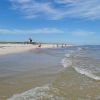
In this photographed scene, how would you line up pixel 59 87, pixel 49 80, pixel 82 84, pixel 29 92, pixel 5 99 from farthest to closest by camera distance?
pixel 49 80
pixel 82 84
pixel 59 87
pixel 29 92
pixel 5 99

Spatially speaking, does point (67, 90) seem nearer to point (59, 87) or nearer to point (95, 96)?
point (59, 87)

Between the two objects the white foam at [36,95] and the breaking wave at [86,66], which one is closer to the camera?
the white foam at [36,95]

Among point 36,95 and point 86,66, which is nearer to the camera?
point 36,95

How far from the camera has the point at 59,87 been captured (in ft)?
33.0

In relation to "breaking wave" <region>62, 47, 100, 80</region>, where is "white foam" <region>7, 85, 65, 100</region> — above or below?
above

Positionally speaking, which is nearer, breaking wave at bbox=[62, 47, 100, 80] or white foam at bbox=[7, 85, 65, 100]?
white foam at bbox=[7, 85, 65, 100]

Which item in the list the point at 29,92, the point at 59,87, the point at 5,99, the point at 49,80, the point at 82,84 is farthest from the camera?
the point at 49,80

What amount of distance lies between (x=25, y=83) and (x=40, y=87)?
→ 1.17 meters

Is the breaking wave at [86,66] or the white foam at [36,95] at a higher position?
the white foam at [36,95]

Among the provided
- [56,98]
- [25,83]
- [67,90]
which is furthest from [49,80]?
[56,98]

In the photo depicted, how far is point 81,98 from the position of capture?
825 centimetres

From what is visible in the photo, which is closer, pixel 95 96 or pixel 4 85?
pixel 95 96

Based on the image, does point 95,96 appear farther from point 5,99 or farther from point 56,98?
point 5,99

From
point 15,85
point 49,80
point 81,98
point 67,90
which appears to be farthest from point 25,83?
point 81,98
